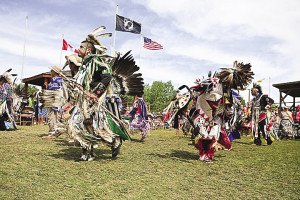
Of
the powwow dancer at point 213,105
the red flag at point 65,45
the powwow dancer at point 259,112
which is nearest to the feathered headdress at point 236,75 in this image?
the powwow dancer at point 213,105

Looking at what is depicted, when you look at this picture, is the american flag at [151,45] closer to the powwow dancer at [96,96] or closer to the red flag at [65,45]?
the red flag at [65,45]

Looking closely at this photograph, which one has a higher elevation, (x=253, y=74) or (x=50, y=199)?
(x=253, y=74)

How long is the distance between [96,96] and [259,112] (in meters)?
7.84

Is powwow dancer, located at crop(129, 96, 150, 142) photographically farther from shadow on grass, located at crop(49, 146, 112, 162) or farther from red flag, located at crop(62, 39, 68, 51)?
red flag, located at crop(62, 39, 68, 51)

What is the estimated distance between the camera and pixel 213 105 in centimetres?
688

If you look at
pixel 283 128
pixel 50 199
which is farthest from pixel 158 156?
pixel 283 128

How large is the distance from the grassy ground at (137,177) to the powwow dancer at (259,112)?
15.7 feet

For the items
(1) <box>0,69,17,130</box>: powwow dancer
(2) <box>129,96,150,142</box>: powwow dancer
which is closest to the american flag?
(2) <box>129,96,150,142</box>: powwow dancer

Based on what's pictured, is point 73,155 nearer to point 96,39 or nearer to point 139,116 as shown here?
point 96,39

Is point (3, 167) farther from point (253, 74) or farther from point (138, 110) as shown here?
point (138, 110)

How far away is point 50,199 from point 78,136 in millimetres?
2237

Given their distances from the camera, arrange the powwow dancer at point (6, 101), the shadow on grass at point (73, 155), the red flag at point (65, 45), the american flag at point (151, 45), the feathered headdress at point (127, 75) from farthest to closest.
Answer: the american flag at point (151, 45) → the red flag at point (65, 45) → the powwow dancer at point (6, 101) → the feathered headdress at point (127, 75) → the shadow on grass at point (73, 155)

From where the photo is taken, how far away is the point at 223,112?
708cm

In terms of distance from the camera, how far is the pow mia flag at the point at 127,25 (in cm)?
2414
